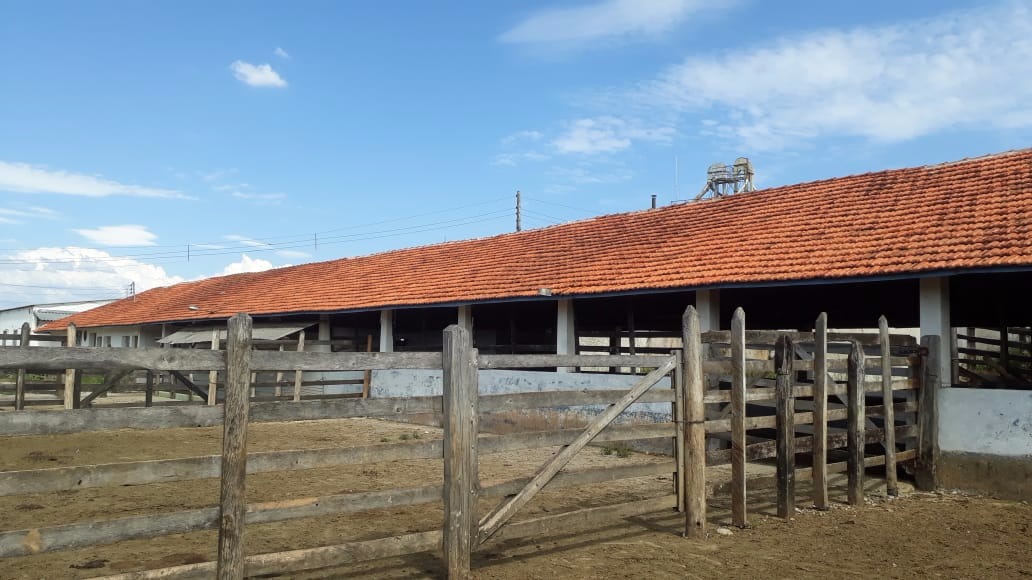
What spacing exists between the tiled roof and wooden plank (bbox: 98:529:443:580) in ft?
24.7

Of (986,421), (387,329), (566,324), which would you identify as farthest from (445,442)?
(387,329)

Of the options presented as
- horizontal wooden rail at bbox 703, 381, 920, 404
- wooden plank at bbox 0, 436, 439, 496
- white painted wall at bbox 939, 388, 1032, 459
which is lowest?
white painted wall at bbox 939, 388, 1032, 459

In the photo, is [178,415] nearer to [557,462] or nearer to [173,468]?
[173,468]

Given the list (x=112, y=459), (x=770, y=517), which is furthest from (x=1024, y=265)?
(x=112, y=459)

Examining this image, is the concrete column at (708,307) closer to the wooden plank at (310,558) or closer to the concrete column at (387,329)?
the wooden plank at (310,558)

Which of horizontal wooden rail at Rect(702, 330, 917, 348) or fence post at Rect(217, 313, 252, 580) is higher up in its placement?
horizontal wooden rail at Rect(702, 330, 917, 348)

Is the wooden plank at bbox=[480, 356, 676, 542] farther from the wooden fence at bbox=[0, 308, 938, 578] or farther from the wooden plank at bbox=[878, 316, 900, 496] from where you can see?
the wooden plank at bbox=[878, 316, 900, 496]

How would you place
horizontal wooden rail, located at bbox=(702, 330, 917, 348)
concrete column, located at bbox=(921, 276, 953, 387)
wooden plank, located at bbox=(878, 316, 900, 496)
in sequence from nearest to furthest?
horizontal wooden rail, located at bbox=(702, 330, 917, 348) < wooden plank, located at bbox=(878, 316, 900, 496) < concrete column, located at bbox=(921, 276, 953, 387)

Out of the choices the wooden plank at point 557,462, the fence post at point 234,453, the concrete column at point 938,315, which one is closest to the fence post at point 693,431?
the wooden plank at point 557,462

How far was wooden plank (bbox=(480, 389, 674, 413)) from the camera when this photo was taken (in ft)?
19.3

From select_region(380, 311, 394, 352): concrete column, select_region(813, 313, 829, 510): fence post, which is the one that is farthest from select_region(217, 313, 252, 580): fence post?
select_region(380, 311, 394, 352): concrete column

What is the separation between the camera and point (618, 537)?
6883 millimetres

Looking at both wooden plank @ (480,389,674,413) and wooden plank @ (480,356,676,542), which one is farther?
wooden plank @ (480,389,674,413)

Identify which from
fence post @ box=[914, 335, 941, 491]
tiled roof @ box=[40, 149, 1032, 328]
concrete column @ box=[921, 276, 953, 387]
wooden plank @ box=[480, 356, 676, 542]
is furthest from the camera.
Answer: tiled roof @ box=[40, 149, 1032, 328]
